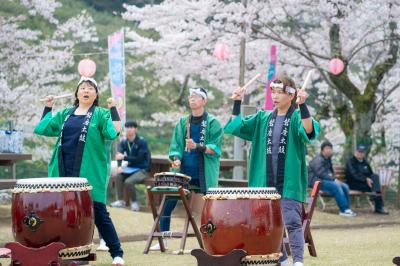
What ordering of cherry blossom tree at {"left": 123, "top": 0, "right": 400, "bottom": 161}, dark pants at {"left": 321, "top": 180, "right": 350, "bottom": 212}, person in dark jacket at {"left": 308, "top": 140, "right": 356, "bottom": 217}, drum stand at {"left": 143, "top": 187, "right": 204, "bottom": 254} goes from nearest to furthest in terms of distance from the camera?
drum stand at {"left": 143, "top": 187, "right": 204, "bottom": 254}, person in dark jacket at {"left": 308, "top": 140, "right": 356, "bottom": 217}, dark pants at {"left": 321, "top": 180, "right": 350, "bottom": 212}, cherry blossom tree at {"left": 123, "top": 0, "right": 400, "bottom": 161}

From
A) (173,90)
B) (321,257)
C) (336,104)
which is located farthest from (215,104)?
(321,257)

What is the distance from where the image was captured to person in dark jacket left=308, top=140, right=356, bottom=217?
1433 cm

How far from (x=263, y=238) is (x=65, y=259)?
1.42 m

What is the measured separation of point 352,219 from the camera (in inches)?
561

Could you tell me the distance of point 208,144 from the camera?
9.03 metres

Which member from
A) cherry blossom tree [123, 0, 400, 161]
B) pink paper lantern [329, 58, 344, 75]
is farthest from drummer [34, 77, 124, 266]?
cherry blossom tree [123, 0, 400, 161]

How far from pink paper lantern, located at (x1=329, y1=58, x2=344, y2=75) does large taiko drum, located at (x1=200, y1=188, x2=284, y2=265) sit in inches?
372

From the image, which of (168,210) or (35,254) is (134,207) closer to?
(168,210)

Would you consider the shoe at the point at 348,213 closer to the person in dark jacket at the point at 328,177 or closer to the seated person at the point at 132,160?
the person in dark jacket at the point at 328,177

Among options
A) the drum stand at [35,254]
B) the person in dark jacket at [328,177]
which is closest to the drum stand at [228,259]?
the drum stand at [35,254]

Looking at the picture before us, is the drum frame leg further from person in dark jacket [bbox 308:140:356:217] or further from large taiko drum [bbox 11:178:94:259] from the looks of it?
person in dark jacket [bbox 308:140:356:217]

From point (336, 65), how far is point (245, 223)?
971 cm

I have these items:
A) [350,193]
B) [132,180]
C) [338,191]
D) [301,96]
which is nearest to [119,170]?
[132,180]

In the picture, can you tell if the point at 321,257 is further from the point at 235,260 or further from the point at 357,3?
the point at 357,3
